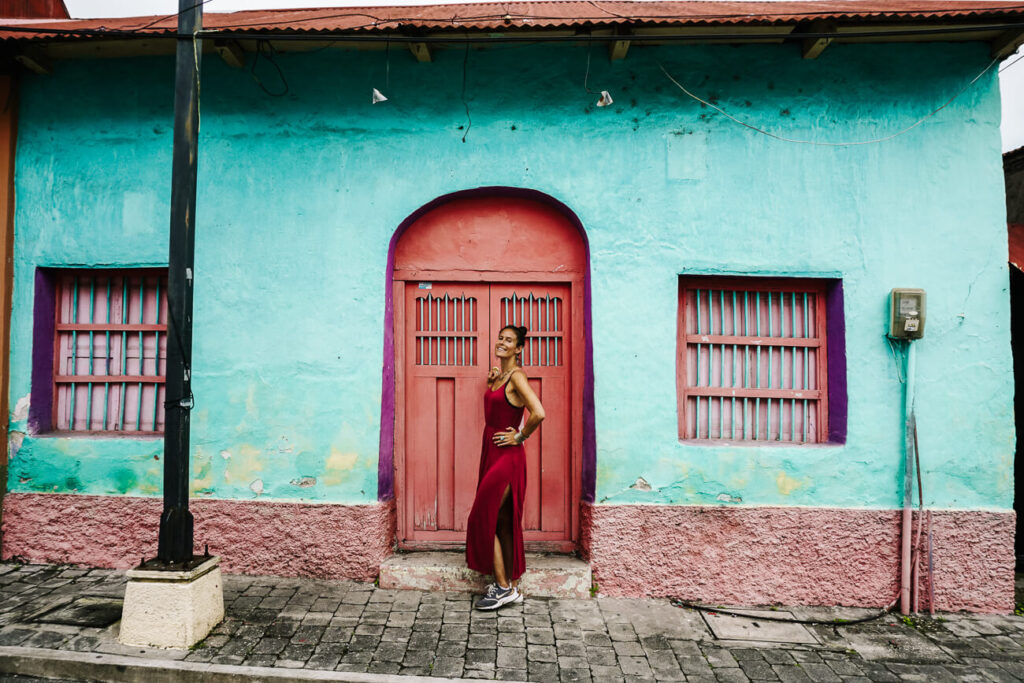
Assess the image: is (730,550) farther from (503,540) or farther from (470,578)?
(470,578)

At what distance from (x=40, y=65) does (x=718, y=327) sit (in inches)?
239

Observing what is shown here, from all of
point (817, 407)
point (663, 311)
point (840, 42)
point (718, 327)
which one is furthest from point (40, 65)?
point (817, 407)

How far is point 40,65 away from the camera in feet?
15.8

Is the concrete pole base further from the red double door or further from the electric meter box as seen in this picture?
the electric meter box

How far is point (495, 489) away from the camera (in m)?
4.11

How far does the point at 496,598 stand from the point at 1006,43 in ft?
18.6

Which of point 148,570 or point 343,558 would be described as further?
point 343,558

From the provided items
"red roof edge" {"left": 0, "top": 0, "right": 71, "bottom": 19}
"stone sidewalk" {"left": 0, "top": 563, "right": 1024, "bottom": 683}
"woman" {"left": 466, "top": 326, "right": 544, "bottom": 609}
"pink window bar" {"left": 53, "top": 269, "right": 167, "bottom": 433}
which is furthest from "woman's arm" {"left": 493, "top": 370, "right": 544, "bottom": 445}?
"red roof edge" {"left": 0, "top": 0, "right": 71, "bottom": 19}

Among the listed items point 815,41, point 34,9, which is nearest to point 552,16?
point 815,41

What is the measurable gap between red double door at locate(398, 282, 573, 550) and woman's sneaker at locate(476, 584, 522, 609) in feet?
2.35

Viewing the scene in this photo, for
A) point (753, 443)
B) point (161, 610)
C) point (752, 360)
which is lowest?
point (161, 610)

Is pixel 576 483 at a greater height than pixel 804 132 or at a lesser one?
lesser

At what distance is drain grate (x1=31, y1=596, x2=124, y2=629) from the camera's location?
150 inches

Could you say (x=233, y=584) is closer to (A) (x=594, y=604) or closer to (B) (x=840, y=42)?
(A) (x=594, y=604)
